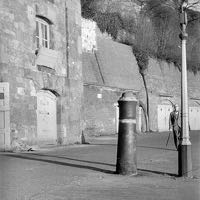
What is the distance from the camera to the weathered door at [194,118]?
120 feet

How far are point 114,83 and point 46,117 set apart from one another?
8.90m

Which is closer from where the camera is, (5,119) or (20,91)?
(5,119)

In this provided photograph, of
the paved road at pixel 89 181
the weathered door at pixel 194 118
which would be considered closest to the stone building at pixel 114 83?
the weathered door at pixel 194 118

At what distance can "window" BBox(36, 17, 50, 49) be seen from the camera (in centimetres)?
1842

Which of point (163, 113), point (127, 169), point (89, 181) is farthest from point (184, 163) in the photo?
point (163, 113)

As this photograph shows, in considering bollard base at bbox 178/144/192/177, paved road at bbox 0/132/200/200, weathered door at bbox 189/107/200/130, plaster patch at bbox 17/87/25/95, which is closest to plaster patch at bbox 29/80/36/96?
plaster patch at bbox 17/87/25/95

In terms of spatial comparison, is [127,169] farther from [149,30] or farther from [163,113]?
[149,30]

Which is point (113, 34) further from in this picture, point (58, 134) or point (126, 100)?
point (126, 100)

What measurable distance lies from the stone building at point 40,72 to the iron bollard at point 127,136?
24.2ft

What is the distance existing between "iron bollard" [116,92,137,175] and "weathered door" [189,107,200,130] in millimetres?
27584

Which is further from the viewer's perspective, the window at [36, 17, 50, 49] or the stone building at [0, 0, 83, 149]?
the window at [36, 17, 50, 49]

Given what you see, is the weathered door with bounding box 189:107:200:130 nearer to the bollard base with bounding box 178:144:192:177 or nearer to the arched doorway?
the arched doorway

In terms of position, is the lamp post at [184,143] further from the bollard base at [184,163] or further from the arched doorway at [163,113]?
the arched doorway at [163,113]

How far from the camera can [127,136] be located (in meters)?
9.60
